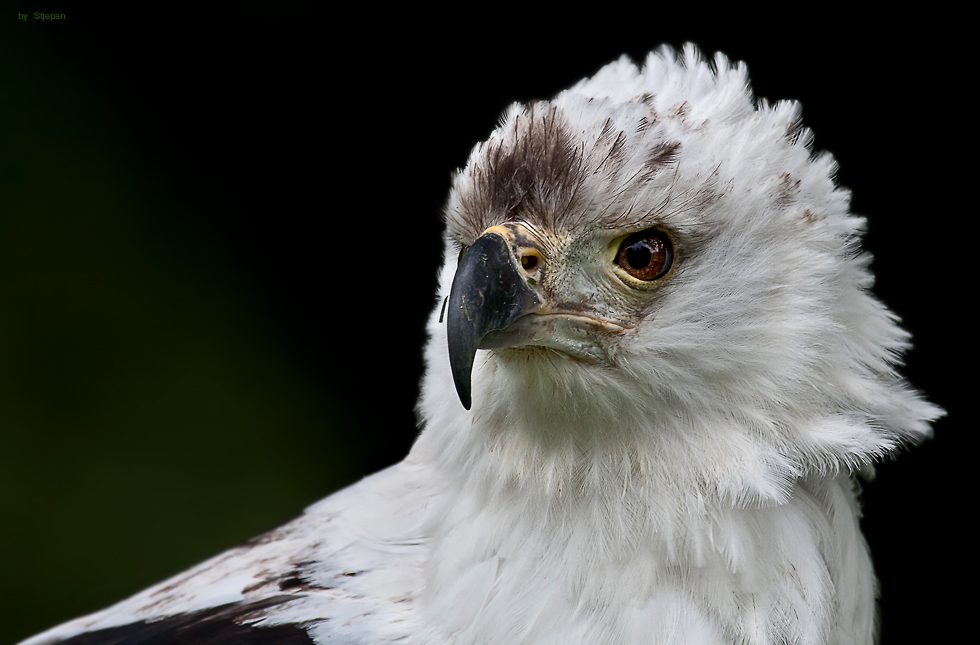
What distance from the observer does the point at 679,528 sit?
4.81ft

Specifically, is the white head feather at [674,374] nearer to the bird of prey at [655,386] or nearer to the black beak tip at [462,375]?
the bird of prey at [655,386]

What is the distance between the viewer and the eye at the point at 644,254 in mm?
1475

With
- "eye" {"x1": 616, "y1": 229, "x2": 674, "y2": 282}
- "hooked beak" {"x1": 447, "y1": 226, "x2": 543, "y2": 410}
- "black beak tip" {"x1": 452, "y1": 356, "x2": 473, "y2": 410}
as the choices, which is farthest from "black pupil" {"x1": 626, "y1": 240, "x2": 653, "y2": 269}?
"black beak tip" {"x1": 452, "y1": 356, "x2": 473, "y2": 410}

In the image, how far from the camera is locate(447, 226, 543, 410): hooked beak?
1.39m

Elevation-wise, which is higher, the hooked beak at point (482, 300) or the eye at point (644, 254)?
the eye at point (644, 254)

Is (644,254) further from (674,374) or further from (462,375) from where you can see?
(462,375)

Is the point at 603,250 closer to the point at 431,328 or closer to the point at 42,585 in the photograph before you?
the point at 431,328

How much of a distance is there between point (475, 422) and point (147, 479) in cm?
263

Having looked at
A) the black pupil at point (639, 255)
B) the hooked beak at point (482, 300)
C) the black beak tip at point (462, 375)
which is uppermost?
the black pupil at point (639, 255)

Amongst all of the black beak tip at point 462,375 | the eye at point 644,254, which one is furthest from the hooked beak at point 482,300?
the eye at point 644,254

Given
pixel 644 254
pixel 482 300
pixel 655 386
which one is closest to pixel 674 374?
pixel 655 386

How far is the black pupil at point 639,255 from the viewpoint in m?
1.47

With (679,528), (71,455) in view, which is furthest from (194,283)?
(679,528)

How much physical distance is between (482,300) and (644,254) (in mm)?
277
